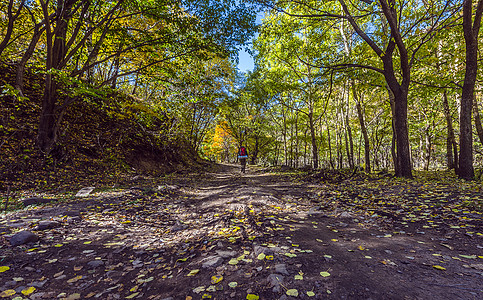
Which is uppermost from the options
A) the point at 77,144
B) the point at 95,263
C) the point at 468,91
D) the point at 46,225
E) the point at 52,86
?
the point at 52,86

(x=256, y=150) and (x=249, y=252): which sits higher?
(x=256, y=150)

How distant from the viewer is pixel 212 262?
2.48m

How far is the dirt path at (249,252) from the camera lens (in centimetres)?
198

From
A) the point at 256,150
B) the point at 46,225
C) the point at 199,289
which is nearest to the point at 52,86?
the point at 46,225

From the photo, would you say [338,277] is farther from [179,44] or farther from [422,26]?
[422,26]

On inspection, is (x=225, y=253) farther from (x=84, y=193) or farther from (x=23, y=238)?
(x=84, y=193)

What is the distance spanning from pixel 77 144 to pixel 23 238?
7.55m

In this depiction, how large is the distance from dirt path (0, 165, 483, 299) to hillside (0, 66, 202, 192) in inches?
120

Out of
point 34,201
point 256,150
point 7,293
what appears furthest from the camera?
point 256,150

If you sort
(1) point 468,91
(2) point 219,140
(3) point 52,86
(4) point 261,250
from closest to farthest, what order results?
(4) point 261,250 < (1) point 468,91 < (3) point 52,86 < (2) point 219,140

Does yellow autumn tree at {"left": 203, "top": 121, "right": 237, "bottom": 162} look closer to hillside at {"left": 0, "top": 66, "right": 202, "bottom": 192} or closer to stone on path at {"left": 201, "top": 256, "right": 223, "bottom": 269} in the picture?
hillside at {"left": 0, "top": 66, "right": 202, "bottom": 192}

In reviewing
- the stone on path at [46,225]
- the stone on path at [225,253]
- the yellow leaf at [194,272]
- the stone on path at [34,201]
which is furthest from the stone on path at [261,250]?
the stone on path at [34,201]

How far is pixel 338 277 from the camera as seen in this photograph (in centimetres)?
209

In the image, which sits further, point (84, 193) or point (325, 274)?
point (84, 193)
